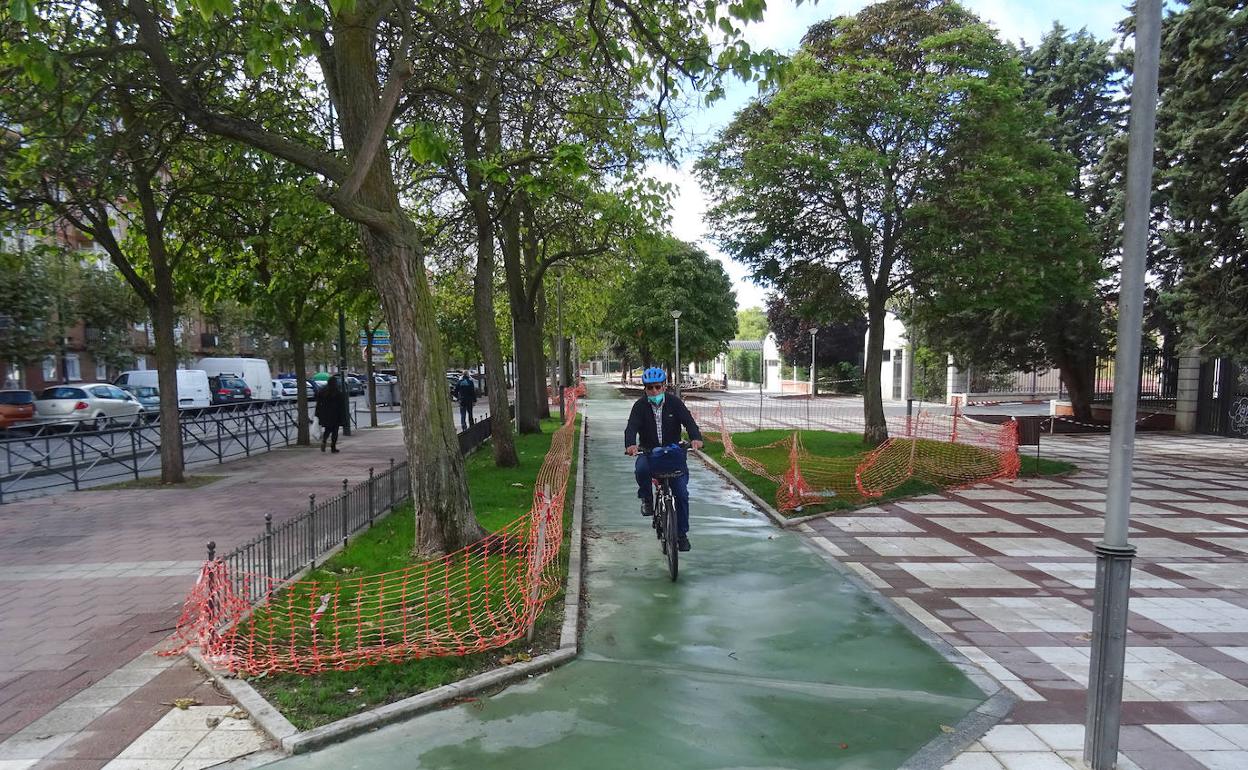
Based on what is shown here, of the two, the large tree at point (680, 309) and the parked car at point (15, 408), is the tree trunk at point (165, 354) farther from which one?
the large tree at point (680, 309)

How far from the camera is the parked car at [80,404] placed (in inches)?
891

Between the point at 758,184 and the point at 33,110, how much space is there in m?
10.9

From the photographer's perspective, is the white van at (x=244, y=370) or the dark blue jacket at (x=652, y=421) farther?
the white van at (x=244, y=370)

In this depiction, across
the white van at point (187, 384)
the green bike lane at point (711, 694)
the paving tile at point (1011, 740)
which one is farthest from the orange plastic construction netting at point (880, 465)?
the white van at point (187, 384)

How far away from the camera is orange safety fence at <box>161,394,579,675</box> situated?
4746mm

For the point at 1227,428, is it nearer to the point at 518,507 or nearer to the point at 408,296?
the point at 518,507

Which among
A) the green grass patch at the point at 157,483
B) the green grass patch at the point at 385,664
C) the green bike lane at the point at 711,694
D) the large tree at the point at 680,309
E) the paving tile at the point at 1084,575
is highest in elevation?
the large tree at the point at 680,309

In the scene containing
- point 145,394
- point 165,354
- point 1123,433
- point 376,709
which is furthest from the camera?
point 145,394

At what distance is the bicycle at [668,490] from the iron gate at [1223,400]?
21.3 meters

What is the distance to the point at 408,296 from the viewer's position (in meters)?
6.72

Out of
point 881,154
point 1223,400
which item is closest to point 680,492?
point 881,154

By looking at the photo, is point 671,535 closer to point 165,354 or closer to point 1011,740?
point 1011,740

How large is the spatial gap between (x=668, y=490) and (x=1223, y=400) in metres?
22.4

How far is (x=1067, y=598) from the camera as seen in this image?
6336 millimetres
